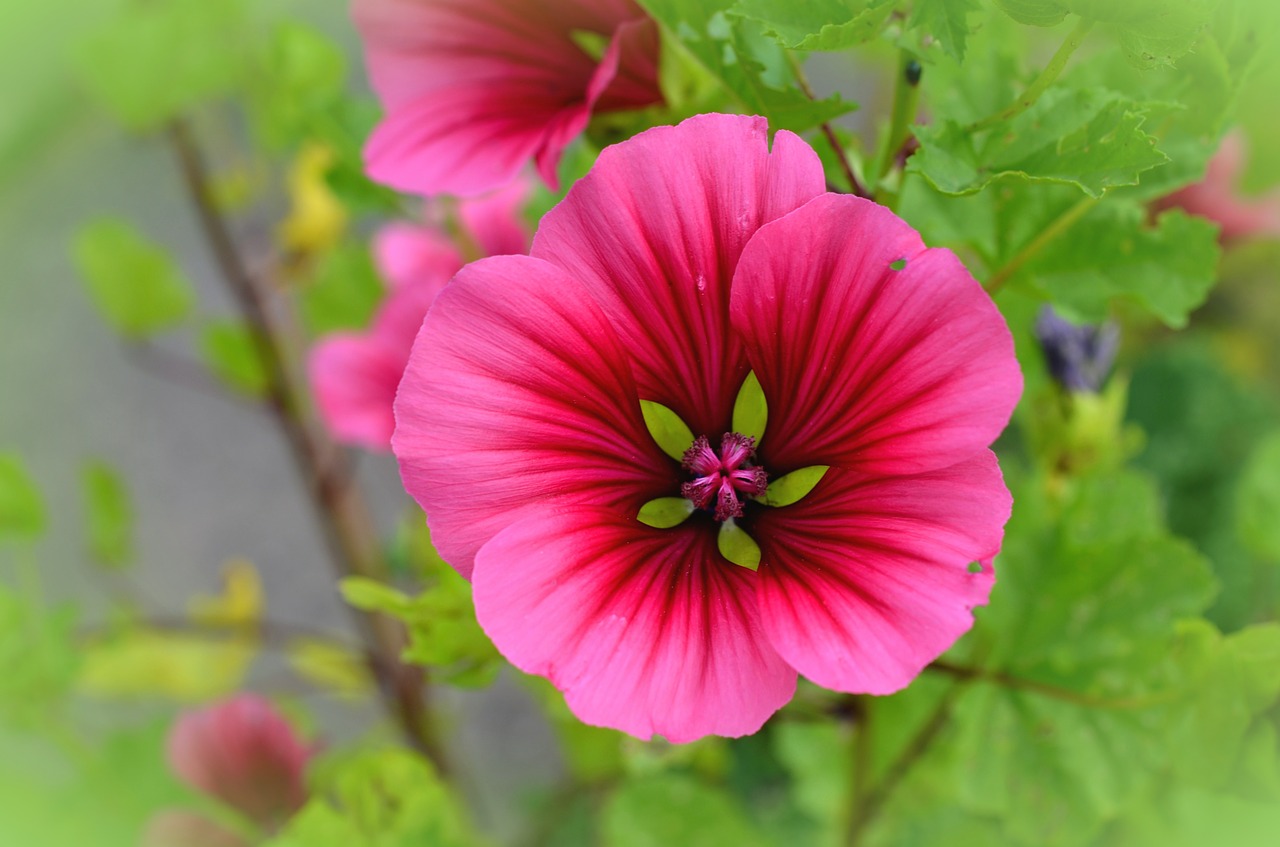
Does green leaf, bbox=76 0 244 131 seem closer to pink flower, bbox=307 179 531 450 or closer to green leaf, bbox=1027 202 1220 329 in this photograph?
pink flower, bbox=307 179 531 450

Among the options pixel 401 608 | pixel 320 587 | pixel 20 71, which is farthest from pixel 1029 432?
pixel 20 71

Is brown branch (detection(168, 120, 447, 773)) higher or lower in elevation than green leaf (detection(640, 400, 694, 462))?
lower

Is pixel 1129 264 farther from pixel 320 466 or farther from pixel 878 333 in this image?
pixel 320 466

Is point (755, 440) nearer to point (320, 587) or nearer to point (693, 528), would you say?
point (693, 528)

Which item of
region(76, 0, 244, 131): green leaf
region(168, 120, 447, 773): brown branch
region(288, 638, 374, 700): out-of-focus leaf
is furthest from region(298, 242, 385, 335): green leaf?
region(288, 638, 374, 700): out-of-focus leaf

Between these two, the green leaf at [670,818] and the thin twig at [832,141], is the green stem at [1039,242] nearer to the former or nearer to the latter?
the thin twig at [832,141]
